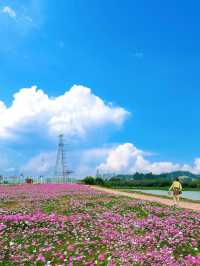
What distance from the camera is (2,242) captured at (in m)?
15.3

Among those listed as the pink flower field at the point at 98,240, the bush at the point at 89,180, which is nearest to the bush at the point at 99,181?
the bush at the point at 89,180

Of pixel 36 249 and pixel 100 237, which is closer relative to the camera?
pixel 36 249

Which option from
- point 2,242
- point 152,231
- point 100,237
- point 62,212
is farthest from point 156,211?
point 2,242

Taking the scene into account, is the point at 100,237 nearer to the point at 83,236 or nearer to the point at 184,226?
the point at 83,236

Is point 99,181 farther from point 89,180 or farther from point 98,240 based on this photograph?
point 98,240

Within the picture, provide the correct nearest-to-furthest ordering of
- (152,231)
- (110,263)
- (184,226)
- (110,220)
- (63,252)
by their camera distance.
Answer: (110,263)
(63,252)
(152,231)
(184,226)
(110,220)

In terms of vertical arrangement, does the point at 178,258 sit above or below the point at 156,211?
below

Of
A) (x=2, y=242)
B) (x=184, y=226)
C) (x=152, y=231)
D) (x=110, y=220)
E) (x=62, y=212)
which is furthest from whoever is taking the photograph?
(x=62, y=212)

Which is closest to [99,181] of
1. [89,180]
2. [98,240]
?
[89,180]

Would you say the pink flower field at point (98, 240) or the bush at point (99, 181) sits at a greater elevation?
the bush at point (99, 181)

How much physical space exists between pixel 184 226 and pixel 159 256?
200 inches

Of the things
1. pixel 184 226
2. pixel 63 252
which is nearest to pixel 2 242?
pixel 63 252

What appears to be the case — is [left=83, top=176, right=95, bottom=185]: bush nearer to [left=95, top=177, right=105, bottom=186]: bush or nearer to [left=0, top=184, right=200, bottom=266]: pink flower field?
[left=95, top=177, right=105, bottom=186]: bush

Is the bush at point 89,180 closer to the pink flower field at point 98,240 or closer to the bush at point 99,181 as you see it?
the bush at point 99,181
